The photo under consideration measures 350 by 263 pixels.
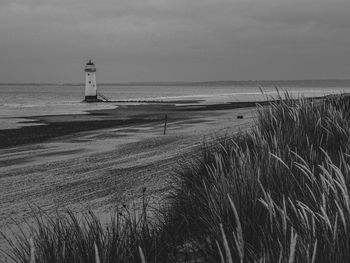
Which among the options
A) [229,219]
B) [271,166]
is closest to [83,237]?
[229,219]

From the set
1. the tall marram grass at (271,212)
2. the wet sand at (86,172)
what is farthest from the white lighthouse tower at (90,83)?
the tall marram grass at (271,212)

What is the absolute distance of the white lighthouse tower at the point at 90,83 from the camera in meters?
62.3

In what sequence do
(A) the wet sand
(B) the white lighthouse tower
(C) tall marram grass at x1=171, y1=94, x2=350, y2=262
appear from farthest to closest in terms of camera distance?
(B) the white lighthouse tower → (A) the wet sand → (C) tall marram grass at x1=171, y1=94, x2=350, y2=262

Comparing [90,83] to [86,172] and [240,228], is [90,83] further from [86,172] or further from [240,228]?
[240,228]

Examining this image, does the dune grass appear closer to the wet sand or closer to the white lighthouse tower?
the wet sand

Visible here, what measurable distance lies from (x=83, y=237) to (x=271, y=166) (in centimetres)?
204

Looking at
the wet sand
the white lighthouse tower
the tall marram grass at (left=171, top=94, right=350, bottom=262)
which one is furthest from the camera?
the white lighthouse tower

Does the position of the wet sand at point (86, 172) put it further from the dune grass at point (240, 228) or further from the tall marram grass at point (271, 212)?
the tall marram grass at point (271, 212)

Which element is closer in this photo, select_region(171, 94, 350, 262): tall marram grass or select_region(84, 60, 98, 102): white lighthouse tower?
select_region(171, 94, 350, 262): tall marram grass

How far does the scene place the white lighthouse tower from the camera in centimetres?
6229

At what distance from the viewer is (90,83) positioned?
63.0 meters

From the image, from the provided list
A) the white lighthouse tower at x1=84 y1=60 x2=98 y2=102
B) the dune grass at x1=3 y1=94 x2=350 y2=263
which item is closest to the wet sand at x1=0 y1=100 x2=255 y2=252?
the dune grass at x1=3 y1=94 x2=350 y2=263

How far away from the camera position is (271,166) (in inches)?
171

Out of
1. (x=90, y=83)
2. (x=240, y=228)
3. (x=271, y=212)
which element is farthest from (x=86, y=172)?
(x=90, y=83)
